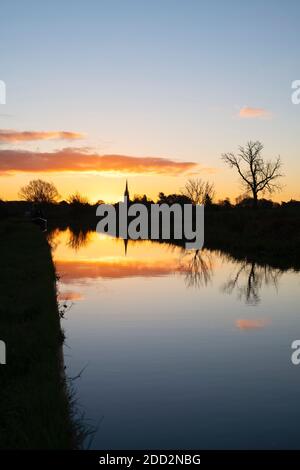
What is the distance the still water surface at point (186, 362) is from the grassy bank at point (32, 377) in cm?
63

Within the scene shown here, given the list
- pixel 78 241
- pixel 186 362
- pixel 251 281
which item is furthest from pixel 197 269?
pixel 78 241

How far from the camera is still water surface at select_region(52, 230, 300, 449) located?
707 cm

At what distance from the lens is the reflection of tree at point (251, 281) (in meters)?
17.9

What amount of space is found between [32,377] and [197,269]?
1871 cm

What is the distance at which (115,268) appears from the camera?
27.0m

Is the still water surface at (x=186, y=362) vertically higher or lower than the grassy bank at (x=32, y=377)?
lower

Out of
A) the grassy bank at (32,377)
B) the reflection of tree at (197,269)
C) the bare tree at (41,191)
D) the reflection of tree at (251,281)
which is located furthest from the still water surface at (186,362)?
the bare tree at (41,191)

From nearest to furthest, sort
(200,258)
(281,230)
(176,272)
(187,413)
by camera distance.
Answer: (187,413), (176,272), (200,258), (281,230)

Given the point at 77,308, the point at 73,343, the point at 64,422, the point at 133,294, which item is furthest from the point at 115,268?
the point at 64,422

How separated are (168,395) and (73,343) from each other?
12.2 ft

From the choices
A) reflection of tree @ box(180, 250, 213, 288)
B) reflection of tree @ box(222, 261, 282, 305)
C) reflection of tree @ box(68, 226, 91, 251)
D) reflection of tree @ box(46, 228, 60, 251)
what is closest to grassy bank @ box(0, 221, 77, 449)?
reflection of tree @ box(222, 261, 282, 305)

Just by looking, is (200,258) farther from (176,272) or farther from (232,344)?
(232,344)

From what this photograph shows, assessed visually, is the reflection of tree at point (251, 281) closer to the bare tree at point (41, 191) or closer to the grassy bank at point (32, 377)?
the grassy bank at point (32, 377)
